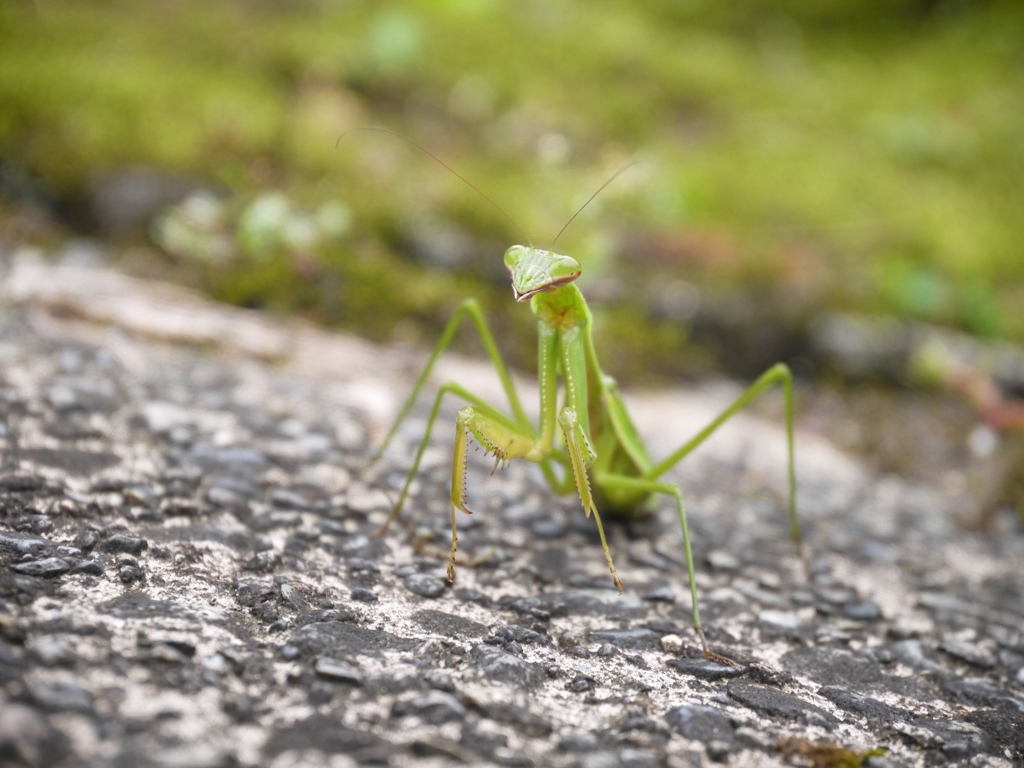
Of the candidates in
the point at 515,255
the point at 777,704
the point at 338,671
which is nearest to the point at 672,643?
the point at 777,704

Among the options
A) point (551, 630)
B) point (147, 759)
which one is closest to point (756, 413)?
point (551, 630)

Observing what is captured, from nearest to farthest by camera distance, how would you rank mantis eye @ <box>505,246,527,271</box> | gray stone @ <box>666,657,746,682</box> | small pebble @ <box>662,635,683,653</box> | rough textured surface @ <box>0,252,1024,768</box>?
rough textured surface @ <box>0,252,1024,768</box> < gray stone @ <box>666,657,746,682</box> < small pebble @ <box>662,635,683,653</box> < mantis eye @ <box>505,246,527,271</box>

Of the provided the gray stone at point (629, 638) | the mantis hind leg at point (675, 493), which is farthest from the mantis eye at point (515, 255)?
the gray stone at point (629, 638)

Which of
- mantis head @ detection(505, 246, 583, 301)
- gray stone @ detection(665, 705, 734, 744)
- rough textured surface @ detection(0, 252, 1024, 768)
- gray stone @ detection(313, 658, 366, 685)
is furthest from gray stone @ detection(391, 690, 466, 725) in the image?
mantis head @ detection(505, 246, 583, 301)

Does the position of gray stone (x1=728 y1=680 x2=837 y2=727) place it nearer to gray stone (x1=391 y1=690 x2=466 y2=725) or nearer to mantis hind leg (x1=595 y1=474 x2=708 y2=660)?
mantis hind leg (x1=595 y1=474 x2=708 y2=660)

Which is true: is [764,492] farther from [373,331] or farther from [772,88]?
[772,88]

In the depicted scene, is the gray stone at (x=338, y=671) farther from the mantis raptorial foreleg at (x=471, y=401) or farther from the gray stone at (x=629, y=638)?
the mantis raptorial foreleg at (x=471, y=401)

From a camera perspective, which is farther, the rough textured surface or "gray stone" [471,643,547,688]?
"gray stone" [471,643,547,688]
